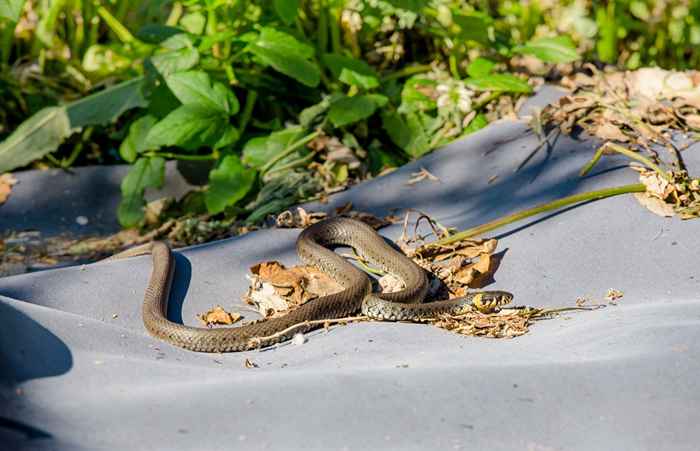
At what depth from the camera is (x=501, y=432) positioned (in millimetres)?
2984

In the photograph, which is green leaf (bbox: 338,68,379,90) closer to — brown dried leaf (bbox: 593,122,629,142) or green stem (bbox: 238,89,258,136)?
green stem (bbox: 238,89,258,136)

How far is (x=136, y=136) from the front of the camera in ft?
22.2

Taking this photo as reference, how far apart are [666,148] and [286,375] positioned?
320 cm

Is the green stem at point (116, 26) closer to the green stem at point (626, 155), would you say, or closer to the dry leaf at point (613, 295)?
the green stem at point (626, 155)

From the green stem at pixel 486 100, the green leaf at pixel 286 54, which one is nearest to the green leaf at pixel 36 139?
the green leaf at pixel 286 54

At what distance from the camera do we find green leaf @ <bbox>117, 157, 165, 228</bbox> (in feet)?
21.8

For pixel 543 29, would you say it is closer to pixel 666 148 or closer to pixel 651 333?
pixel 666 148

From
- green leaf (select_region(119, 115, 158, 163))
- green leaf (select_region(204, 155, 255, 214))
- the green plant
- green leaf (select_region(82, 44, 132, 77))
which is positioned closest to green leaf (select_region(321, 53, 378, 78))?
the green plant

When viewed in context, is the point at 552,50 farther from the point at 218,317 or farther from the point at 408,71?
the point at 218,317

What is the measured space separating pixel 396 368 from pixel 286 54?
342cm

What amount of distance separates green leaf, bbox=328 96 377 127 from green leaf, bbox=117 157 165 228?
130cm

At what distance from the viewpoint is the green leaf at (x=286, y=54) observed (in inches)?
246

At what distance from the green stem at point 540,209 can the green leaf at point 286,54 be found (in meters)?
1.81

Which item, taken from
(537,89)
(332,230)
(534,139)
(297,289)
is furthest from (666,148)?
(297,289)
